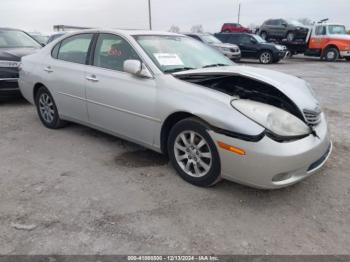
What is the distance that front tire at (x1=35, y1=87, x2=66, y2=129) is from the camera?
5.02 meters

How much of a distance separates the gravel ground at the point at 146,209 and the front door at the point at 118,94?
44cm

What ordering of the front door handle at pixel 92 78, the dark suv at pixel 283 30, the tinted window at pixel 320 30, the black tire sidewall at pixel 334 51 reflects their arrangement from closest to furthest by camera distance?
the front door handle at pixel 92 78, the black tire sidewall at pixel 334 51, the tinted window at pixel 320 30, the dark suv at pixel 283 30

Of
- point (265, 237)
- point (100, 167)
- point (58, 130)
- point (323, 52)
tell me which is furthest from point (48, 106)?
point (323, 52)

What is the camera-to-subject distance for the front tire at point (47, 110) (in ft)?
16.5

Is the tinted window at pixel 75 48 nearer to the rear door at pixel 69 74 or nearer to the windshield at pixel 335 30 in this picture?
the rear door at pixel 69 74

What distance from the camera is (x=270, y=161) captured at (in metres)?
2.74

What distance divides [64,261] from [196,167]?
154 cm

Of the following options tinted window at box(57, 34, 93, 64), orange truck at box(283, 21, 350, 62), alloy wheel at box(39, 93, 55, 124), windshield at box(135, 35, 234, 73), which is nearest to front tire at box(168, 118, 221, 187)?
windshield at box(135, 35, 234, 73)

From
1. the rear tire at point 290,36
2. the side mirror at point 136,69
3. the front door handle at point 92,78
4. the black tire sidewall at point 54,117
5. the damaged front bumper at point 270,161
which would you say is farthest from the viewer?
the rear tire at point 290,36

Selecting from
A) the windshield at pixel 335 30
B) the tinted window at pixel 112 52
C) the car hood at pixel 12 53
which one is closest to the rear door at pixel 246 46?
the windshield at pixel 335 30

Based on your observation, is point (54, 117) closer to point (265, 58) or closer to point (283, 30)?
point (265, 58)

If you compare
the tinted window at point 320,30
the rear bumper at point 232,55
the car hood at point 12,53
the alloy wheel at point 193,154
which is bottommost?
the rear bumper at point 232,55

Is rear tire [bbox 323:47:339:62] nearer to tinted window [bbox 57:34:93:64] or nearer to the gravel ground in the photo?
the gravel ground

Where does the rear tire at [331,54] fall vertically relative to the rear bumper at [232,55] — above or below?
below
